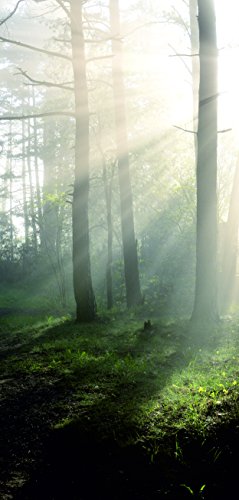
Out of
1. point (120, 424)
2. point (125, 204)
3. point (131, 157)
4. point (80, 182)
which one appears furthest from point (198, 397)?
point (131, 157)

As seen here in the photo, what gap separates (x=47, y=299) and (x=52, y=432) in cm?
1608

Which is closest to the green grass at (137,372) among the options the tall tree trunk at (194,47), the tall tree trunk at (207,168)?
the tall tree trunk at (207,168)

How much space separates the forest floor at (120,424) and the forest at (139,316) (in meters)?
0.02

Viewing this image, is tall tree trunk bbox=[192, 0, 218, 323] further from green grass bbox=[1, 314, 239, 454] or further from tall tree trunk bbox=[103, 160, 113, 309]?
tall tree trunk bbox=[103, 160, 113, 309]

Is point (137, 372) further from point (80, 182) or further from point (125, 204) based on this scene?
point (125, 204)

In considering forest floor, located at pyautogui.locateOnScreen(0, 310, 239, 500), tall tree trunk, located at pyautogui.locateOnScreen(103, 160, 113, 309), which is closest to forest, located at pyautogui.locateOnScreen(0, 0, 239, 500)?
forest floor, located at pyautogui.locateOnScreen(0, 310, 239, 500)

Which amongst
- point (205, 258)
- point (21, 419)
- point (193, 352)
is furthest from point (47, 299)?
point (21, 419)

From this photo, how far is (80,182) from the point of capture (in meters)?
11.9

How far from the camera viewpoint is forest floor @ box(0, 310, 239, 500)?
3789 millimetres

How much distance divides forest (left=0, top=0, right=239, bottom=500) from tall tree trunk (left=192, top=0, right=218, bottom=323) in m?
0.03

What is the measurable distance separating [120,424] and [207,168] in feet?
22.2

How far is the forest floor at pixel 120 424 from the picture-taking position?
379cm

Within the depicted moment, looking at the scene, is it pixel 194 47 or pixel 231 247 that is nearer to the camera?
pixel 231 247

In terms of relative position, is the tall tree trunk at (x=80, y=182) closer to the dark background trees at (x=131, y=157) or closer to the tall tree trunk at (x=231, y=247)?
the dark background trees at (x=131, y=157)
